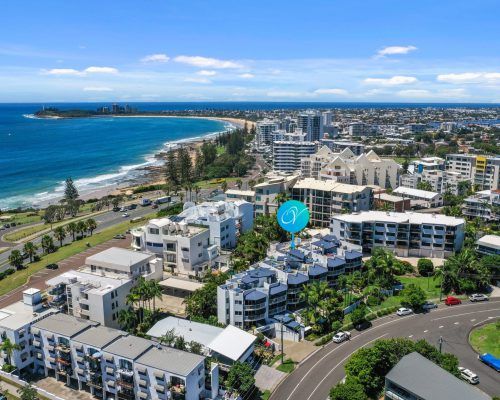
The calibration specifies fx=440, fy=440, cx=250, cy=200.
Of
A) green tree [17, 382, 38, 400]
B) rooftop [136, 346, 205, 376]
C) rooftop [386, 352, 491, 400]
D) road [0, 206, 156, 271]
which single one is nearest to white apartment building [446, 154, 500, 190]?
road [0, 206, 156, 271]

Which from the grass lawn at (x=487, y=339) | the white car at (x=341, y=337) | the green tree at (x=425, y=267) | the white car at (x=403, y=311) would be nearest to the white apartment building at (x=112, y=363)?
the white car at (x=341, y=337)

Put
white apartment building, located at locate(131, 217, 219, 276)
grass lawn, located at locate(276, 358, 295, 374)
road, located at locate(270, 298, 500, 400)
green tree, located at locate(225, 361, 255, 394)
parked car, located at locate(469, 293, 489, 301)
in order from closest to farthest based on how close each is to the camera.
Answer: green tree, located at locate(225, 361, 255, 394), road, located at locate(270, 298, 500, 400), grass lawn, located at locate(276, 358, 295, 374), parked car, located at locate(469, 293, 489, 301), white apartment building, located at locate(131, 217, 219, 276)

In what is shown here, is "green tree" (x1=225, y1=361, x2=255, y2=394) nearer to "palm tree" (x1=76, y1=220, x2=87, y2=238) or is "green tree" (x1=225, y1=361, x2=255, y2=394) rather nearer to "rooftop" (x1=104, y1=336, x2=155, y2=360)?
"rooftop" (x1=104, y1=336, x2=155, y2=360)

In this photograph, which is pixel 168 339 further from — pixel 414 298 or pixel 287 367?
pixel 414 298

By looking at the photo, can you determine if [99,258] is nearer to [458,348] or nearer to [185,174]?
[458,348]

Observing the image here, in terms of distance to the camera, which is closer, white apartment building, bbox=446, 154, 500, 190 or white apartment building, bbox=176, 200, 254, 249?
white apartment building, bbox=176, 200, 254, 249

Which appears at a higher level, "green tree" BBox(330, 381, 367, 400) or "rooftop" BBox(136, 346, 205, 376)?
"rooftop" BBox(136, 346, 205, 376)

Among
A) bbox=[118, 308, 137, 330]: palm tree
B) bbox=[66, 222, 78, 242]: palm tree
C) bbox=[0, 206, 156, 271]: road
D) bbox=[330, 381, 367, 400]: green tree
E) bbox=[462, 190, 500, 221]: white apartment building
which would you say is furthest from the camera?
bbox=[462, 190, 500, 221]: white apartment building
